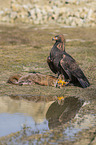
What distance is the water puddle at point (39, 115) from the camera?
20.3ft

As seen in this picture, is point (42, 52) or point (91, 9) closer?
point (42, 52)

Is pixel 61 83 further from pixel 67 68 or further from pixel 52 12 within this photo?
pixel 52 12

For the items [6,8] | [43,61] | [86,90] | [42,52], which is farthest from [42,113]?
[6,8]

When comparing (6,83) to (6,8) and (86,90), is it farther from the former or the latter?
(6,8)

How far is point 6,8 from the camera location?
1016 inches

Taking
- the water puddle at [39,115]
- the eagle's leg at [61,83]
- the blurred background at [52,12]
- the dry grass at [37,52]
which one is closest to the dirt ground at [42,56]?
the dry grass at [37,52]

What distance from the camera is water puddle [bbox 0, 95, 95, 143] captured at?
6195 mm

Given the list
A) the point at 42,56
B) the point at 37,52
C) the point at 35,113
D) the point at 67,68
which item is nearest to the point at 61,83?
the point at 67,68

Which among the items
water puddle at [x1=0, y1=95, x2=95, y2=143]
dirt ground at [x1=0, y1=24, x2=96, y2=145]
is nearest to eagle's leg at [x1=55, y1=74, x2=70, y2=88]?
dirt ground at [x1=0, y1=24, x2=96, y2=145]

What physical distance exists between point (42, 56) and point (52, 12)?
10924mm

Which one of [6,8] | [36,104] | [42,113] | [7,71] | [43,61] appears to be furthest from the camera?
[6,8]

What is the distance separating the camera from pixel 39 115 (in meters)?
6.99

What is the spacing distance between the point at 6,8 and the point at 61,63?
17.5m

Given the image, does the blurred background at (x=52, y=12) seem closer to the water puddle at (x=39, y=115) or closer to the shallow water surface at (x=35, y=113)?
the water puddle at (x=39, y=115)
